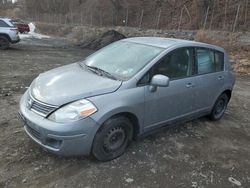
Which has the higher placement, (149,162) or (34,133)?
(34,133)

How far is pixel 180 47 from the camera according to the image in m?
4.59

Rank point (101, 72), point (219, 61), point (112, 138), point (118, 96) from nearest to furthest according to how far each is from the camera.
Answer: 1. point (118, 96)
2. point (112, 138)
3. point (101, 72)
4. point (219, 61)

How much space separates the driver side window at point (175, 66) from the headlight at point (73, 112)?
35.1 inches

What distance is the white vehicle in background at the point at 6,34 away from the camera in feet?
50.4

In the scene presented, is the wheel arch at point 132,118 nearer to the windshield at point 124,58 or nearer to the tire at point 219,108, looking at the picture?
the windshield at point 124,58

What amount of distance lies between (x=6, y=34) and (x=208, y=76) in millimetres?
13304

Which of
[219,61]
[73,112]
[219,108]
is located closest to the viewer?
[73,112]

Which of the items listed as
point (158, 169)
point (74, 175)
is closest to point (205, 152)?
point (158, 169)

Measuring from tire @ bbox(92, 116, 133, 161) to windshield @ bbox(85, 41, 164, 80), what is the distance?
2.14 feet

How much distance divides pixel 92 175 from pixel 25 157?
3.24ft

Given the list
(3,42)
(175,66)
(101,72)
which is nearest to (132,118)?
(101,72)

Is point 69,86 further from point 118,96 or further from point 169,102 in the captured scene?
point 169,102

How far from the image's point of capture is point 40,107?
357 centimetres

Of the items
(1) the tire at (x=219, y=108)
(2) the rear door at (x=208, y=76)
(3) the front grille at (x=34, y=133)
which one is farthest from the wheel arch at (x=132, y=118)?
(1) the tire at (x=219, y=108)
